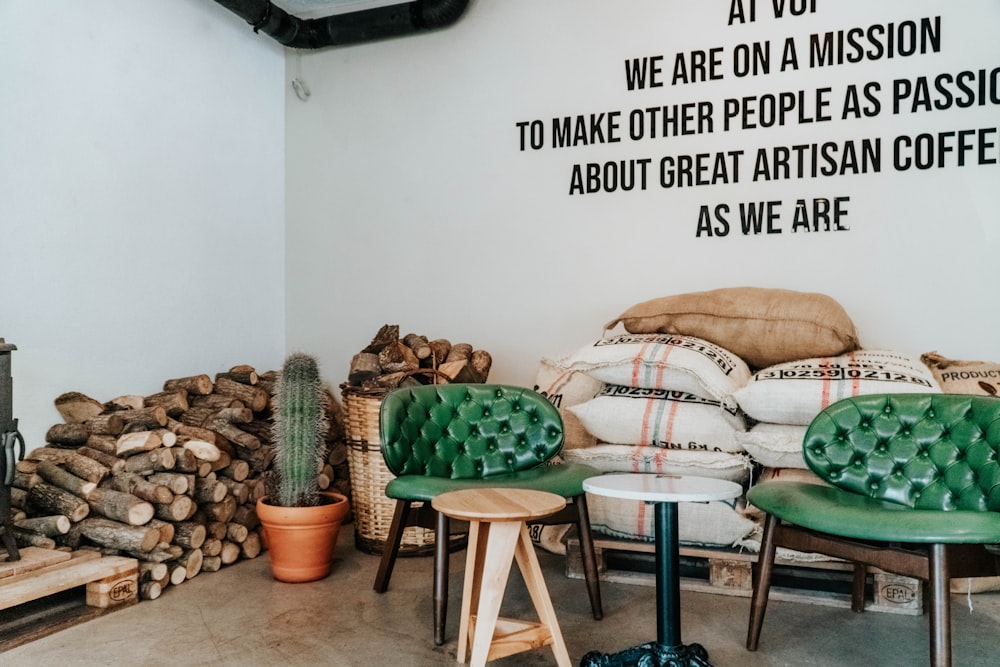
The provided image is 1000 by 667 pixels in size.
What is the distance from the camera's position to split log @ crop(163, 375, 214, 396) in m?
4.16

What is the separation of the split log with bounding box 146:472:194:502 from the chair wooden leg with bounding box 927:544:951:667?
2733mm

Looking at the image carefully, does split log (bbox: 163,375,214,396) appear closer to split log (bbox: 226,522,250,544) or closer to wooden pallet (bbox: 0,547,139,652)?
split log (bbox: 226,522,250,544)

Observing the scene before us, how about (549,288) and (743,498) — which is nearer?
(743,498)

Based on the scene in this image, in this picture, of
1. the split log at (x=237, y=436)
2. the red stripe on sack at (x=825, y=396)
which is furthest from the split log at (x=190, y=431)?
the red stripe on sack at (x=825, y=396)

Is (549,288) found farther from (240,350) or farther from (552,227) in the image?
(240,350)

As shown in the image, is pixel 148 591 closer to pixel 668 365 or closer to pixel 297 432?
pixel 297 432

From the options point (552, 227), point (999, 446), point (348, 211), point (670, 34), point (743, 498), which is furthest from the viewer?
point (348, 211)

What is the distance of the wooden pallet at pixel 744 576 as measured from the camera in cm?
305

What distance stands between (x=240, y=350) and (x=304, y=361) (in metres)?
1.46

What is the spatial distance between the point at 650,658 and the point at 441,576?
2.39 feet

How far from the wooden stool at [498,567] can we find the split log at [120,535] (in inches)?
53.8

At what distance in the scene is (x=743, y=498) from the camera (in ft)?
11.1

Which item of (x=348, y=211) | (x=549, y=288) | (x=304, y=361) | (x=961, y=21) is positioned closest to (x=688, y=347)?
(x=549, y=288)

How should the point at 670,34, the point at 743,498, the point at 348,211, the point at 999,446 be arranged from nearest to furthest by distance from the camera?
the point at 999,446 → the point at 743,498 → the point at 670,34 → the point at 348,211
